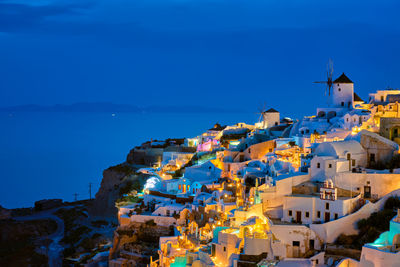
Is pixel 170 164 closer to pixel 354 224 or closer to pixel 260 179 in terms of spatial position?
pixel 260 179

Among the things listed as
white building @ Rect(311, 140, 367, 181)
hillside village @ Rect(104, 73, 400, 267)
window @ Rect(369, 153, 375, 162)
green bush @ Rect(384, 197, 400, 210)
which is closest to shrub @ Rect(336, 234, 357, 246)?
hillside village @ Rect(104, 73, 400, 267)

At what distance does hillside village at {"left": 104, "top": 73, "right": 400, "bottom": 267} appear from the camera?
66.9 ft

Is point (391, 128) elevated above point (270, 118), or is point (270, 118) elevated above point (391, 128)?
point (270, 118)

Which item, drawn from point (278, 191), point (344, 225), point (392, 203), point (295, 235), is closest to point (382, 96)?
point (392, 203)

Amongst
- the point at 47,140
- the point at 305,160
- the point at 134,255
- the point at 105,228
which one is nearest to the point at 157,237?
the point at 134,255

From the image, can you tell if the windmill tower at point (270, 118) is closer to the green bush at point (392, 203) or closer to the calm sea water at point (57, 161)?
the green bush at point (392, 203)

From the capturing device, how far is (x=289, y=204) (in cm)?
2228

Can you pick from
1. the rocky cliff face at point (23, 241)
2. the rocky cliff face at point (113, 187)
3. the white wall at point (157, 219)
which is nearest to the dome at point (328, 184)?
the white wall at point (157, 219)

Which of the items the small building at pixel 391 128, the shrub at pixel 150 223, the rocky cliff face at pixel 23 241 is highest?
the small building at pixel 391 128

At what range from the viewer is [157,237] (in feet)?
96.0

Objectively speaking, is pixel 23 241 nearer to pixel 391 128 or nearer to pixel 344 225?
pixel 344 225

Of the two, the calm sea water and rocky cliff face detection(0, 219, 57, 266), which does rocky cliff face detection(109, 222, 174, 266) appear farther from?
the calm sea water

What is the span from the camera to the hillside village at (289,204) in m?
20.4

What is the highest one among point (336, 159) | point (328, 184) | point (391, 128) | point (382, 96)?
point (382, 96)
